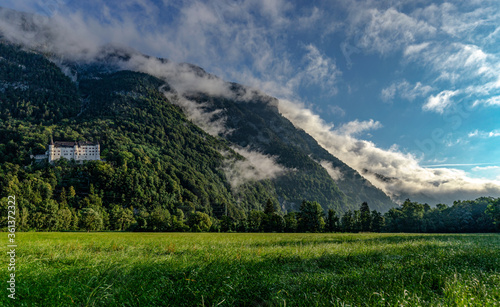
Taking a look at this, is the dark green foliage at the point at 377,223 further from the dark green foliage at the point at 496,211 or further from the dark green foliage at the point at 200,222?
the dark green foliage at the point at 200,222

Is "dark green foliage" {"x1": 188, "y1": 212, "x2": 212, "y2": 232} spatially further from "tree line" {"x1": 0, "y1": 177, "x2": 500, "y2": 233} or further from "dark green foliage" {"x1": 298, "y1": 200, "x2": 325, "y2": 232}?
"dark green foliage" {"x1": 298, "y1": 200, "x2": 325, "y2": 232}

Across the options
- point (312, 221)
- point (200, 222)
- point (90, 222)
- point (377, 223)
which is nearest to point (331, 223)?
point (312, 221)

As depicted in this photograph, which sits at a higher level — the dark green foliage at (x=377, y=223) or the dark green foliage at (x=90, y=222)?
the dark green foliage at (x=90, y=222)

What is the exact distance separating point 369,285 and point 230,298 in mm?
3266

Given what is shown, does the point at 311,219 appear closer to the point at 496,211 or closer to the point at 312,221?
the point at 312,221

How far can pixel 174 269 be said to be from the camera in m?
6.70

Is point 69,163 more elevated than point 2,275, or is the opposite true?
point 69,163

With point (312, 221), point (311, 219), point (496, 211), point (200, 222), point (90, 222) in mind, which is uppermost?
point (496, 211)

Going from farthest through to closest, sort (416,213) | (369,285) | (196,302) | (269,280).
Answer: (416,213) < (269,280) < (369,285) < (196,302)

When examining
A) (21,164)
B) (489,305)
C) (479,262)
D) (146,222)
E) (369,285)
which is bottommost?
(146,222)

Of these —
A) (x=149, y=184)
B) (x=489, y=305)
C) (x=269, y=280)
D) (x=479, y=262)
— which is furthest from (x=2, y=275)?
(x=149, y=184)

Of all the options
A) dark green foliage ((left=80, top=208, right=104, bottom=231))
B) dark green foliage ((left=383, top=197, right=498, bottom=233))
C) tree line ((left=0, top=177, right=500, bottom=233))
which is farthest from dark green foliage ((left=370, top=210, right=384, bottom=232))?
dark green foliage ((left=80, top=208, right=104, bottom=231))

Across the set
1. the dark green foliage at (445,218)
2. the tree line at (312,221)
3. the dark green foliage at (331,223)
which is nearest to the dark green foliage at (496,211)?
the dark green foliage at (445,218)

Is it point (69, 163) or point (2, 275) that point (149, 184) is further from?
point (2, 275)
